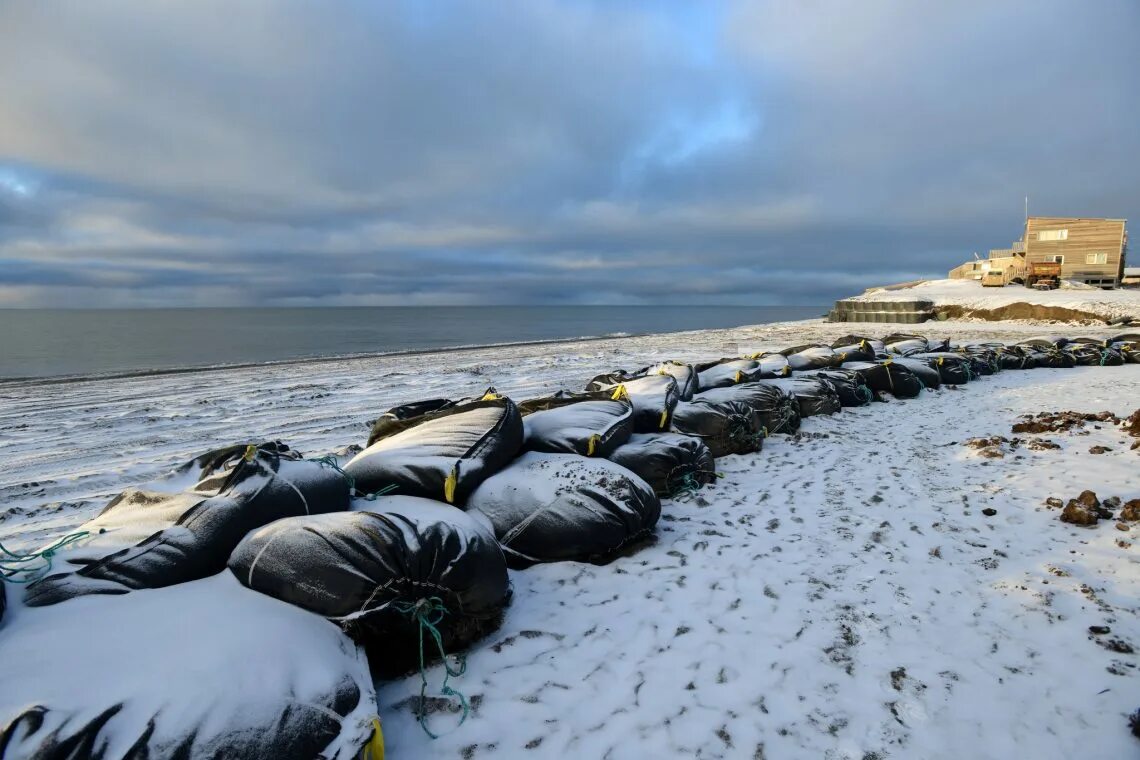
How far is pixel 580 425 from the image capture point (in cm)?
418

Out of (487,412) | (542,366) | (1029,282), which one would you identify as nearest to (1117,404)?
(487,412)

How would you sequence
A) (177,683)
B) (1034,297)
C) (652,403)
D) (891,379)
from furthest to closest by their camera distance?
(1034,297), (891,379), (652,403), (177,683)

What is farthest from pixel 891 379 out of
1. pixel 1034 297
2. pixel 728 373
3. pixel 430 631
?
pixel 1034 297

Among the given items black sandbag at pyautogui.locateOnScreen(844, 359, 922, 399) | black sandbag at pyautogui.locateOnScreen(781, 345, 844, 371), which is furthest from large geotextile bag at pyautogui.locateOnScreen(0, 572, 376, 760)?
black sandbag at pyautogui.locateOnScreen(844, 359, 922, 399)

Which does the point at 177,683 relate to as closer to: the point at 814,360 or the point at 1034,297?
the point at 814,360

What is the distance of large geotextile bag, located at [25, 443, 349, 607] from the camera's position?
210 cm

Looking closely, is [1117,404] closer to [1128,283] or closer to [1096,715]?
[1096,715]

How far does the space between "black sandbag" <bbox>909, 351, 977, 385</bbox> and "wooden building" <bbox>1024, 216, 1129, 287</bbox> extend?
2875cm

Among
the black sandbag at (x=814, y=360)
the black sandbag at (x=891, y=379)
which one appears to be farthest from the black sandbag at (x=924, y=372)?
the black sandbag at (x=814, y=360)

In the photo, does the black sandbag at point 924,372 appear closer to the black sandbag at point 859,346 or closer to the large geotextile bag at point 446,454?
the black sandbag at point 859,346

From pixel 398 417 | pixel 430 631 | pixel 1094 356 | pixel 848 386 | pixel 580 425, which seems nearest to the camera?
pixel 430 631

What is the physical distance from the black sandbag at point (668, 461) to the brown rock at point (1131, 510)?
8.80 feet

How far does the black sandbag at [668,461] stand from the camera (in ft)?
14.1

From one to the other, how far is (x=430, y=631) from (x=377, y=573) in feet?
1.26
